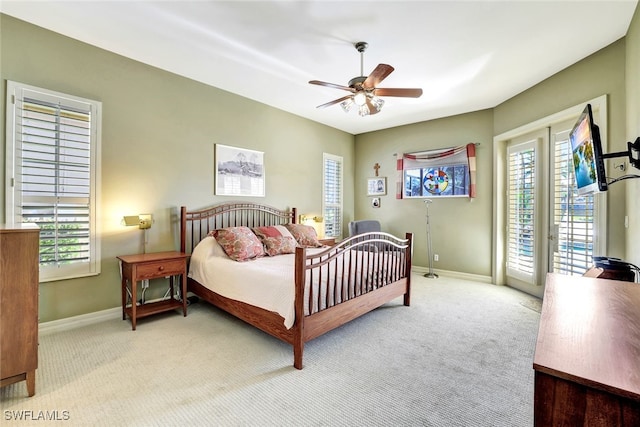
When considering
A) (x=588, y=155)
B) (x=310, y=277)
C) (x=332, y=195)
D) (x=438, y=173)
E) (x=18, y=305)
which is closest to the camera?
(x=18, y=305)

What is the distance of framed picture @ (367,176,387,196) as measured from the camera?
240 inches

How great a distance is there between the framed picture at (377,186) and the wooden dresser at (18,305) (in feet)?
17.6

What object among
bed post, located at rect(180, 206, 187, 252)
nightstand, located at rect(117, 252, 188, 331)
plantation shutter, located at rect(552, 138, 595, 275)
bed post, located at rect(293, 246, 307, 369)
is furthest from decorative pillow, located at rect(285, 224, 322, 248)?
plantation shutter, located at rect(552, 138, 595, 275)

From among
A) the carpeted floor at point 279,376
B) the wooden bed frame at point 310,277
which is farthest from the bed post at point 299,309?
the carpeted floor at point 279,376

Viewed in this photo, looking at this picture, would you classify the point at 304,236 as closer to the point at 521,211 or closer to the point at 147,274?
the point at 147,274

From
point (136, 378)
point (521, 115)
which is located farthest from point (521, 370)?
point (521, 115)

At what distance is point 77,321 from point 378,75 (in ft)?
12.7

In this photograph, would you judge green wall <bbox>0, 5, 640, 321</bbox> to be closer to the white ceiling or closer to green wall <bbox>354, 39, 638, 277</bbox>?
green wall <bbox>354, 39, 638, 277</bbox>

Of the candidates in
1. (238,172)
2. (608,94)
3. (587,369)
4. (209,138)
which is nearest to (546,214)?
(608,94)

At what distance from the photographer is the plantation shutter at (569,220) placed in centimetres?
318

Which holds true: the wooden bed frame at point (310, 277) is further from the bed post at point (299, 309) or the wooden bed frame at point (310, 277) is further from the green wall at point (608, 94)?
the green wall at point (608, 94)

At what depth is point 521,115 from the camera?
413cm

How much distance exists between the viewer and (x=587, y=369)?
78cm

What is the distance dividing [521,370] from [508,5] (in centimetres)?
294
